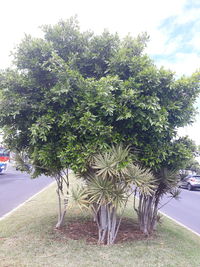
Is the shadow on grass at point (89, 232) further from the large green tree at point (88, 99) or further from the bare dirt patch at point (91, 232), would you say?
the large green tree at point (88, 99)

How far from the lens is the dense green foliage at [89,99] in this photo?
15.7 ft

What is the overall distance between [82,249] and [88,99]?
309 centimetres

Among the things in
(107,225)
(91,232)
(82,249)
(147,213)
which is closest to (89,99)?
(107,225)

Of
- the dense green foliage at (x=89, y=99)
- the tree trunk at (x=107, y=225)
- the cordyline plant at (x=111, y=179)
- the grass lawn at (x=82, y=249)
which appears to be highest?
the dense green foliage at (x=89, y=99)

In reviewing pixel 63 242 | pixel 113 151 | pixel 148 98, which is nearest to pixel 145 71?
pixel 148 98

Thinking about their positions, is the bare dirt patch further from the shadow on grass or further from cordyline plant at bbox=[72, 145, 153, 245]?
cordyline plant at bbox=[72, 145, 153, 245]

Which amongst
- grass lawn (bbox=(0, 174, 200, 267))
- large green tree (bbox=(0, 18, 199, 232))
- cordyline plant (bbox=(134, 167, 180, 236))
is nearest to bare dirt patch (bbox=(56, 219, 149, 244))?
grass lawn (bbox=(0, 174, 200, 267))

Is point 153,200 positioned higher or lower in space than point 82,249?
higher

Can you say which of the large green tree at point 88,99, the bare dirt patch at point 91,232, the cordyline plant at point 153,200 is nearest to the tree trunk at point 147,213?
the cordyline plant at point 153,200

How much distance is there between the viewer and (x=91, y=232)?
6324 mm

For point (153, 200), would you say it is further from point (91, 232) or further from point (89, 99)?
point (89, 99)

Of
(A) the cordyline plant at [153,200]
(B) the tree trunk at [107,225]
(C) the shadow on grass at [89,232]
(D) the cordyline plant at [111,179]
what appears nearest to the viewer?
(D) the cordyline plant at [111,179]

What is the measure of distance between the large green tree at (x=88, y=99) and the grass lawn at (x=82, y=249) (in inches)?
66.3

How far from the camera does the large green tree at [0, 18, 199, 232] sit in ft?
15.7
